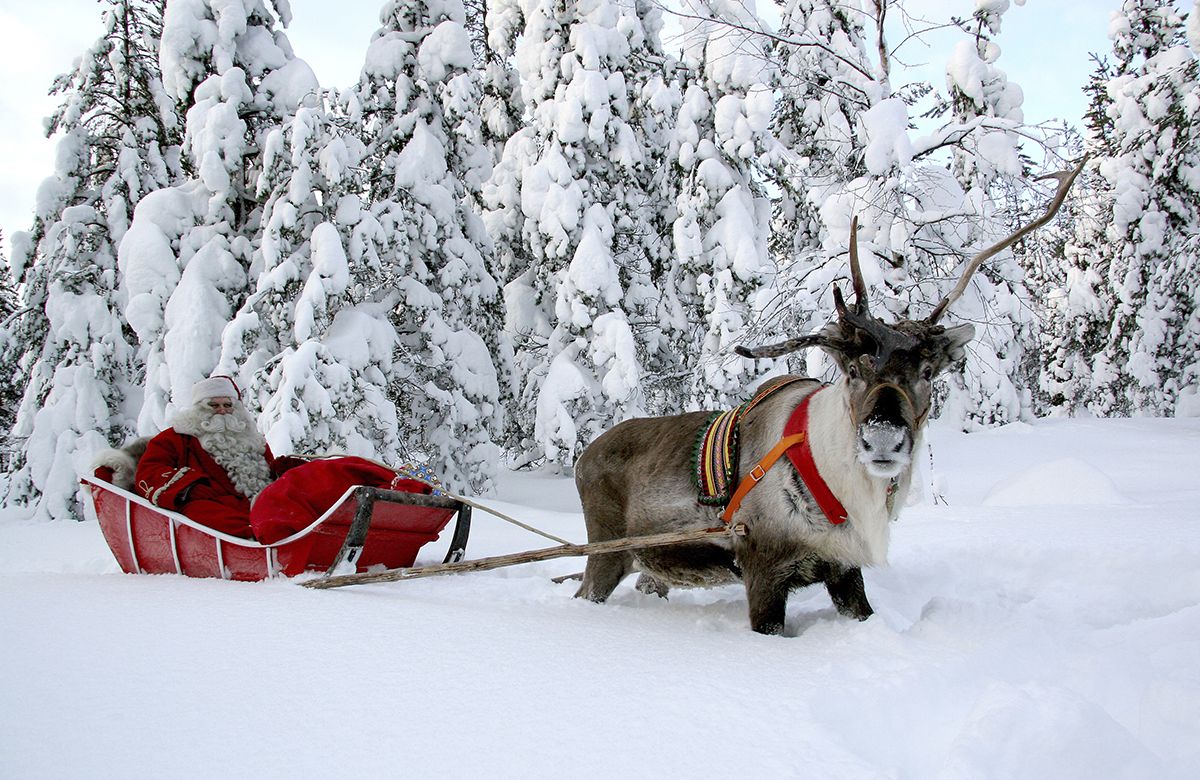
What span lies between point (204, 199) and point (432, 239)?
3.46 m

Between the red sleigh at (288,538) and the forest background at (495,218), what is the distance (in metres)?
4.56

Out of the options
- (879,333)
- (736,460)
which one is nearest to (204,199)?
(736,460)

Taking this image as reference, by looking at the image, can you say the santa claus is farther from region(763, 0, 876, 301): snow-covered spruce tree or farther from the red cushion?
region(763, 0, 876, 301): snow-covered spruce tree

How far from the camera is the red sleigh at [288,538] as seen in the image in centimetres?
427

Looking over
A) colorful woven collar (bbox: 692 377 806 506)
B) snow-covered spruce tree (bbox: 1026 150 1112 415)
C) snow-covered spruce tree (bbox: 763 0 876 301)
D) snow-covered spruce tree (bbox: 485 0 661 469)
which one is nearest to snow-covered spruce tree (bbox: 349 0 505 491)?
snow-covered spruce tree (bbox: 485 0 661 469)

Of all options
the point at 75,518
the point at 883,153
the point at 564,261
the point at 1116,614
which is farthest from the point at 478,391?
the point at 1116,614

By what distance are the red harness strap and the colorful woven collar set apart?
0.07m

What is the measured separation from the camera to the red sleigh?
4.27 meters

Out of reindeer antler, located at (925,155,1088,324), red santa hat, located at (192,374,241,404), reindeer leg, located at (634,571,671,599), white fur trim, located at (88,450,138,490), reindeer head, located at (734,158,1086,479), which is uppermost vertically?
reindeer antler, located at (925,155,1088,324)

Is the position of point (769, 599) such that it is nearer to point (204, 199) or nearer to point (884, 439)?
point (884, 439)

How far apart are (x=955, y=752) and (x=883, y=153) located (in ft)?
23.0

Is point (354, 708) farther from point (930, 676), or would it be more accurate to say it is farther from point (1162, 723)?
point (1162, 723)

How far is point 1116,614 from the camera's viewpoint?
3279mm

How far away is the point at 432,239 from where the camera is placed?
12.6 m
